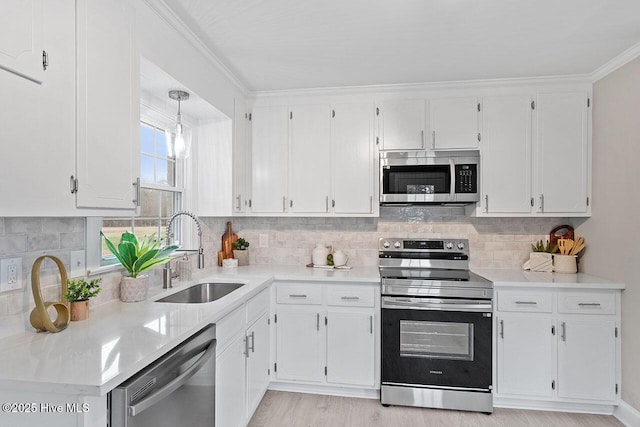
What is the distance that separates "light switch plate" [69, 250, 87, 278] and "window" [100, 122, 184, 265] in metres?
0.32

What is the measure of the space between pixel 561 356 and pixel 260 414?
2.13 m

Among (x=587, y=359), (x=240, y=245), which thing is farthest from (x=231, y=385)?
(x=587, y=359)

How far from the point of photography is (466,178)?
2852 mm

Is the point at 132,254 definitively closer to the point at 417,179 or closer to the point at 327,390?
the point at 327,390

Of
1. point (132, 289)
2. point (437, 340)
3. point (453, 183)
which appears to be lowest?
point (437, 340)

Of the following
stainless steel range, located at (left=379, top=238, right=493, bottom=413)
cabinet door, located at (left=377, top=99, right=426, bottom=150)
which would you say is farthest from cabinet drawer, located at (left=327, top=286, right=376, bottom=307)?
cabinet door, located at (left=377, top=99, right=426, bottom=150)

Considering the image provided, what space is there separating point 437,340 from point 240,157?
6.90ft

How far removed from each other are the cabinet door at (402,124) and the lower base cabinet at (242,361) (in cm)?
158

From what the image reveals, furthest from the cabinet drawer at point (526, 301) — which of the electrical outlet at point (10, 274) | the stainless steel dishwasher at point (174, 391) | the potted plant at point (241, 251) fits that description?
the electrical outlet at point (10, 274)

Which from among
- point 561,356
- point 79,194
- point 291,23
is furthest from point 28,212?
point 561,356

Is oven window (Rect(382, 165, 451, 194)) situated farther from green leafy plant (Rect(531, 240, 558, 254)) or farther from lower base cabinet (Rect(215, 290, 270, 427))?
lower base cabinet (Rect(215, 290, 270, 427))

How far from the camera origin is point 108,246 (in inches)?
72.2

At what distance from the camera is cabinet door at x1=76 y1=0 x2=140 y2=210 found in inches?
51.4

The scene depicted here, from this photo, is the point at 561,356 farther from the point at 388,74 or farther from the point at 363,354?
the point at 388,74
